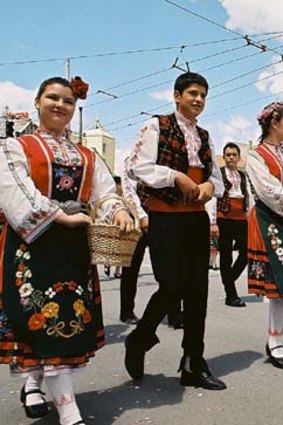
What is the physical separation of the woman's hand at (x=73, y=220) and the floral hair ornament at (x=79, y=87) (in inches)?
22.3

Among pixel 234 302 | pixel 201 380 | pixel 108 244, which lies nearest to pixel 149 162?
pixel 108 244

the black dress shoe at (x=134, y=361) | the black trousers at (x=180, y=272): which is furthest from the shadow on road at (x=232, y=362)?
the black dress shoe at (x=134, y=361)

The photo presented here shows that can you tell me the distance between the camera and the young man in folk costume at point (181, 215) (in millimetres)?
2842

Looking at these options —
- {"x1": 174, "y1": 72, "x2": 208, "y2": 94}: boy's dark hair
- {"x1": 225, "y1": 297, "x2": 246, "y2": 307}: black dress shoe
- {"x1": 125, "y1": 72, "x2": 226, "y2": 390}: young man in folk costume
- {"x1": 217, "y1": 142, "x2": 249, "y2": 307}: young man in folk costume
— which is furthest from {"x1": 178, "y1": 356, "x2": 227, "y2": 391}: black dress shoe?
{"x1": 217, "y1": 142, "x2": 249, "y2": 307}: young man in folk costume

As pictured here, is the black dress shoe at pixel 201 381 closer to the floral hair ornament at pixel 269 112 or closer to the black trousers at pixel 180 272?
the black trousers at pixel 180 272

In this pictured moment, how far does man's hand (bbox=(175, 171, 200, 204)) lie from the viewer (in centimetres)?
276

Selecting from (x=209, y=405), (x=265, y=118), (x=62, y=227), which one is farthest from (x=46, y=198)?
(x=265, y=118)

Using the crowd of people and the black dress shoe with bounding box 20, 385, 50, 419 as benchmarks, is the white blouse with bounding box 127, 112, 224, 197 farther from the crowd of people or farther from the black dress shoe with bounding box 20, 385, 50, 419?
the black dress shoe with bounding box 20, 385, 50, 419

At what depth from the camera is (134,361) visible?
3.04m

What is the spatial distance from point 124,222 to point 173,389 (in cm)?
110

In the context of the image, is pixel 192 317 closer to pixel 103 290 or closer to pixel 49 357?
pixel 49 357

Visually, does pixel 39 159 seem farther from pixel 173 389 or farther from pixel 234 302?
pixel 234 302

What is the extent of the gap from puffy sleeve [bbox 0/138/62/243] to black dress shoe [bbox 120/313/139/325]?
243 centimetres

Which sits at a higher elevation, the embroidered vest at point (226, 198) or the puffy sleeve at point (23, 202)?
the embroidered vest at point (226, 198)
